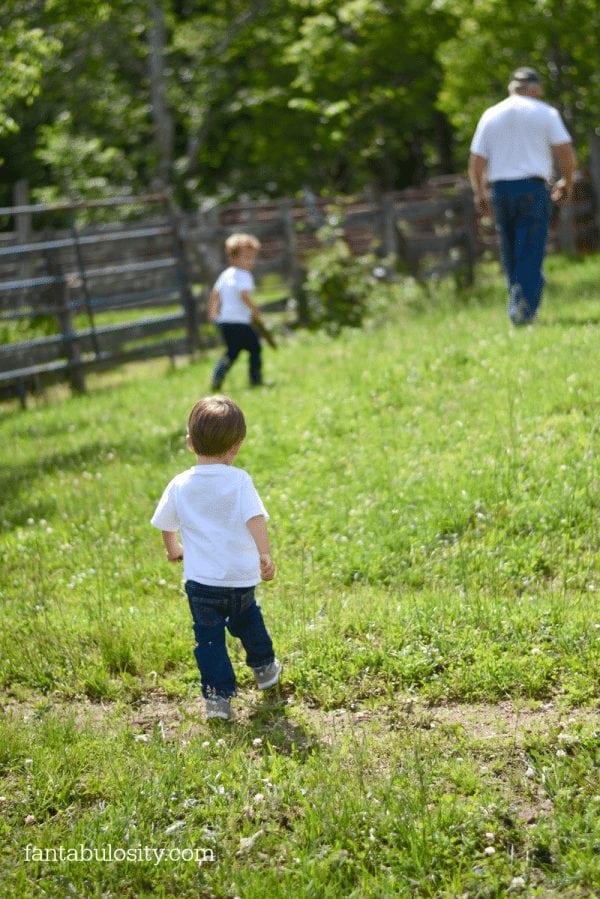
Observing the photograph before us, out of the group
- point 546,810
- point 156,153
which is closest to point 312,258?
point 156,153

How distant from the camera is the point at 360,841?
3.82 meters

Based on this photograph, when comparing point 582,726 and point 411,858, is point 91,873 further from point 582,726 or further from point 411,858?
point 582,726

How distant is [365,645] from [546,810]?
1544 mm

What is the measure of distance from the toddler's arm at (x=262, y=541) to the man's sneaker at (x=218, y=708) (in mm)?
561

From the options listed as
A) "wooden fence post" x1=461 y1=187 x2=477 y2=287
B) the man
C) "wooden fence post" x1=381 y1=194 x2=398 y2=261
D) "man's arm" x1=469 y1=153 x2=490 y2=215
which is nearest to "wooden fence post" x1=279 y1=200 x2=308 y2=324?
"wooden fence post" x1=381 y1=194 x2=398 y2=261

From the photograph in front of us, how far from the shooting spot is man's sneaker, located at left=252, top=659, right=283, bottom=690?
504 centimetres

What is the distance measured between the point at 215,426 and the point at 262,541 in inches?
20.6

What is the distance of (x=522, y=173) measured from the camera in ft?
34.1

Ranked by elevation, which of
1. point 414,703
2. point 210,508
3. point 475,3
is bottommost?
point 414,703

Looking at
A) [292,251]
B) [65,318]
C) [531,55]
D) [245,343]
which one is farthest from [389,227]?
[245,343]

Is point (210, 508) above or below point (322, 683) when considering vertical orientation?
above

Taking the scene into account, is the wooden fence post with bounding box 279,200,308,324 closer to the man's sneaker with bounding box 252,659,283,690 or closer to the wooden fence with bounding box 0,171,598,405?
the wooden fence with bounding box 0,171,598,405

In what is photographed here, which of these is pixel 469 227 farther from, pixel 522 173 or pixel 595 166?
pixel 522 173

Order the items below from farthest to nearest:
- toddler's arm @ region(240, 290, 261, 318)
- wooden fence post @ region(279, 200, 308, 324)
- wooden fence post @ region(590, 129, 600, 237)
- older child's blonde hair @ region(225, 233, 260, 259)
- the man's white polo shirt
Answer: wooden fence post @ region(590, 129, 600, 237)
wooden fence post @ region(279, 200, 308, 324)
toddler's arm @ region(240, 290, 261, 318)
older child's blonde hair @ region(225, 233, 260, 259)
the man's white polo shirt
